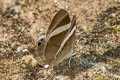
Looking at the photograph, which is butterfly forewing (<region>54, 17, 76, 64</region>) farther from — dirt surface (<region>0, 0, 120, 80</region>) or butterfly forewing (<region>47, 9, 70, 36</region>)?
dirt surface (<region>0, 0, 120, 80</region>)

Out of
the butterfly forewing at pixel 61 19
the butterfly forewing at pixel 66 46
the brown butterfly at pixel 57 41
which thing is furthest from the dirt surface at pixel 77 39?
the butterfly forewing at pixel 61 19

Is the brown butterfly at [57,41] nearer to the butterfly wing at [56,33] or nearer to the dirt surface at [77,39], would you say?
the butterfly wing at [56,33]

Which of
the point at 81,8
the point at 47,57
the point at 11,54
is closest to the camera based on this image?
the point at 47,57

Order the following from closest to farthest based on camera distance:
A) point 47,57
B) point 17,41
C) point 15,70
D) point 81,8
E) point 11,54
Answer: point 47,57 < point 15,70 < point 11,54 < point 17,41 < point 81,8

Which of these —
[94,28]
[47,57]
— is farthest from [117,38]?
[47,57]

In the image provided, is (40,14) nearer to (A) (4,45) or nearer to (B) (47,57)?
(A) (4,45)

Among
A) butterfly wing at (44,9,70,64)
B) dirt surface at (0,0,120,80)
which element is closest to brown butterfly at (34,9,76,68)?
butterfly wing at (44,9,70,64)
